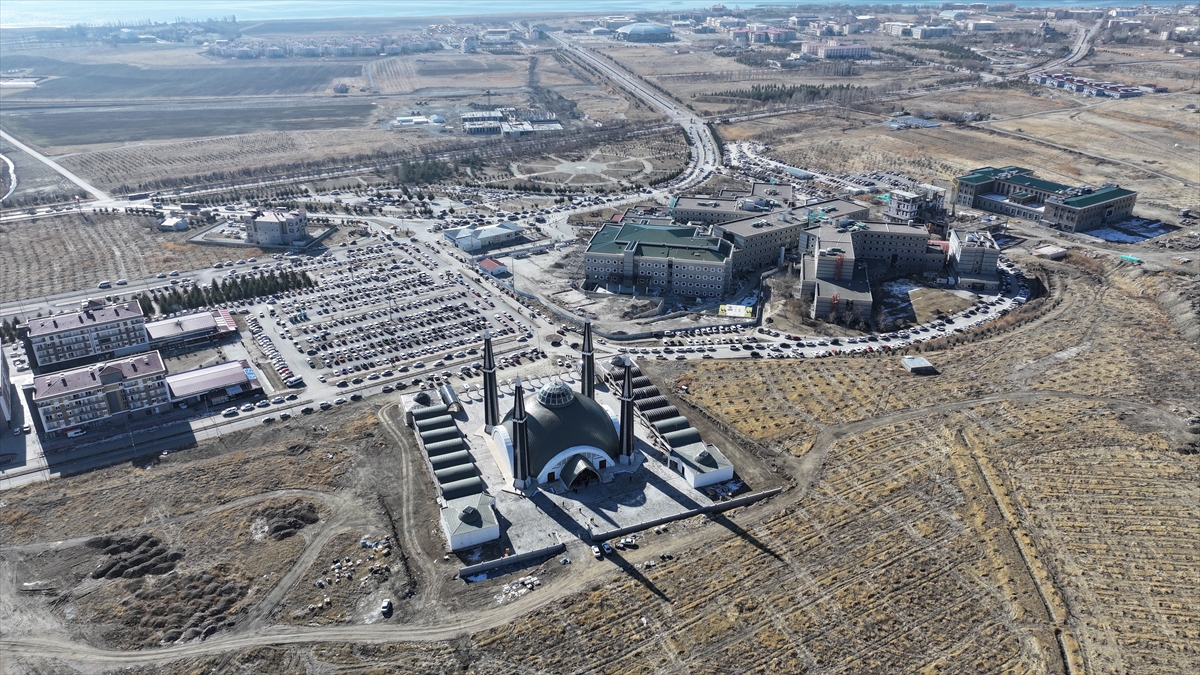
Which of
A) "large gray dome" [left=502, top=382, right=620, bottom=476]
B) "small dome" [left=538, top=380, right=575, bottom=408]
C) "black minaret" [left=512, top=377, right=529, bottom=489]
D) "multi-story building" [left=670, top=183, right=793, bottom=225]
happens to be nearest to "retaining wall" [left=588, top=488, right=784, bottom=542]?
"black minaret" [left=512, top=377, right=529, bottom=489]

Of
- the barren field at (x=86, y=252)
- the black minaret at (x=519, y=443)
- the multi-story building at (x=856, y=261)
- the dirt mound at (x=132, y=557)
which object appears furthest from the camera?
the barren field at (x=86, y=252)

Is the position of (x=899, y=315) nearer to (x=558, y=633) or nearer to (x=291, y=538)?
(x=558, y=633)

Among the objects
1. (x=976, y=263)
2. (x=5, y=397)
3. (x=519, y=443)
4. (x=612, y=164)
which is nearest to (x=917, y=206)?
(x=976, y=263)

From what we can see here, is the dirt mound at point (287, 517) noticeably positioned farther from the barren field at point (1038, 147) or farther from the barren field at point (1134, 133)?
the barren field at point (1134, 133)

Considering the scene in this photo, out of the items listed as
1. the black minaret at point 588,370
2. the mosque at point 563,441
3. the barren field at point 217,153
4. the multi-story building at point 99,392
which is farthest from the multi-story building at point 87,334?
the barren field at point 217,153

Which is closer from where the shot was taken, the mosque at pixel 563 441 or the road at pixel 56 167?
the mosque at pixel 563 441

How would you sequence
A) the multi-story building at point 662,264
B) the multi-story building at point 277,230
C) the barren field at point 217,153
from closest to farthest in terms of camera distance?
the multi-story building at point 662,264, the multi-story building at point 277,230, the barren field at point 217,153

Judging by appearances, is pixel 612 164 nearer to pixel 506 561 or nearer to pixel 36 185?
pixel 36 185

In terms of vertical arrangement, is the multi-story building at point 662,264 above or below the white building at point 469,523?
above
